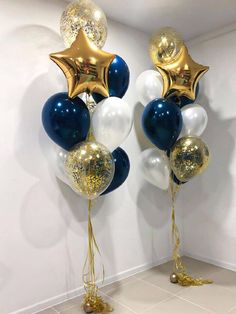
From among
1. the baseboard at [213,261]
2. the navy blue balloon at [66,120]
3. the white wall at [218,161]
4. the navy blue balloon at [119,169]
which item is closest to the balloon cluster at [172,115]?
the navy blue balloon at [119,169]

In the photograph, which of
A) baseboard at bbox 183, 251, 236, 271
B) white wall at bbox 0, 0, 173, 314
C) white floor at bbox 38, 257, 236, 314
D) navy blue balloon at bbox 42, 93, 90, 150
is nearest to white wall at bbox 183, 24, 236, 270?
baseboard at bbox 183, 251, 236, 271

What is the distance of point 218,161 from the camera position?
2834 millimetres

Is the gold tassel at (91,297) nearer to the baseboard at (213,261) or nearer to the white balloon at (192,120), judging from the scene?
the white balloon at (192,120)

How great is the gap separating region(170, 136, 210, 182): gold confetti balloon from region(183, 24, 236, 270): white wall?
2.10 feet

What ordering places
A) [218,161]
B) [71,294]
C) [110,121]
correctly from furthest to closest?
1. [218,161]
2. [71,294]
3. [110,121]

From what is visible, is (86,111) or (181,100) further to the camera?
(181,100)

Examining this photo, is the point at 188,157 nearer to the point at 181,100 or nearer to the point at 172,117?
the point at 172,117

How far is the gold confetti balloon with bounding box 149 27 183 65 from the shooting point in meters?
2.33

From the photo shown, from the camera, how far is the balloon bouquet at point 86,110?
173 centimetres

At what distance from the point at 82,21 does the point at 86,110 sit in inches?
22.8

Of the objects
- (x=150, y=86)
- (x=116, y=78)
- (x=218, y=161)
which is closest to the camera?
(x=116, y=78)

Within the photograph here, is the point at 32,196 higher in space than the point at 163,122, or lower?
lower

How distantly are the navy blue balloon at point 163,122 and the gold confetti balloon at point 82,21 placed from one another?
2.14 feet

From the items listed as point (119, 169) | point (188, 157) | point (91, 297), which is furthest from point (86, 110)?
point (91, 297)
